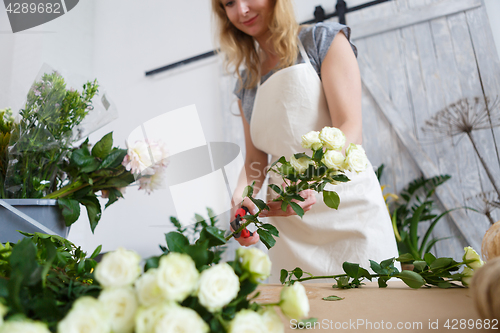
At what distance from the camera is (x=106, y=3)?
2.28m

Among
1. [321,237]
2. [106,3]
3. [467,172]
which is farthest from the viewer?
[106,3]

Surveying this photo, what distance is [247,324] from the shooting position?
14 centimetres

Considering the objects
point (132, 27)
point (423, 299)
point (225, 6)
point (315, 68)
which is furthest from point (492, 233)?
point (132, 27)

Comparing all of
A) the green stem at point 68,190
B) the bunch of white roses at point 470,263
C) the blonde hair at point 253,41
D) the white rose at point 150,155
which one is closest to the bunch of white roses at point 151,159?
the white rose at point 150,155

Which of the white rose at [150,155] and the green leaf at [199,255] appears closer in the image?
the green leaf at [199,255]

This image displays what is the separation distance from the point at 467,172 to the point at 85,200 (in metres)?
1.74

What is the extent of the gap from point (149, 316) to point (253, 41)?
106 cm

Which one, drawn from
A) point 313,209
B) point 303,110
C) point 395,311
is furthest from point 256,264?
point 303,110

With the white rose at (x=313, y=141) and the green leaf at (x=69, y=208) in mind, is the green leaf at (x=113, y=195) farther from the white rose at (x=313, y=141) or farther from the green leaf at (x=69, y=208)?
the white rose at (x=313, y=141)

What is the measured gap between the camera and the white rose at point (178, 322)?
122mm

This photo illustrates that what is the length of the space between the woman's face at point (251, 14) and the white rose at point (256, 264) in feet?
2.86

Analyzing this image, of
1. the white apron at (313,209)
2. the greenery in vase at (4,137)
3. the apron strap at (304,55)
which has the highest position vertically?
the apron strap at (304,55)

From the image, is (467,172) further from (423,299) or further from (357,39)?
(423,299)

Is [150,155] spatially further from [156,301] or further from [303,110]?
[303,110]
